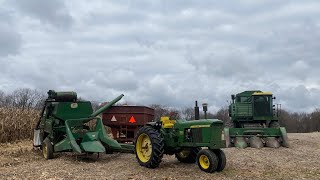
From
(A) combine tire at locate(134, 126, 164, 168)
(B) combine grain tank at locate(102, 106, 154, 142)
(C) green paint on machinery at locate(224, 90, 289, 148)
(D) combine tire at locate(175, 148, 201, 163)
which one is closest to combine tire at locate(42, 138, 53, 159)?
(B) combine grain tank at locate(102, 106, 154, 142)

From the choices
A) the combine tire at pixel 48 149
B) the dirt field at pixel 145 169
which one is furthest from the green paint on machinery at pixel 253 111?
the combine tire at pixel 48 149

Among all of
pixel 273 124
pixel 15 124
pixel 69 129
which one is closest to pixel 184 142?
pixel 69 129

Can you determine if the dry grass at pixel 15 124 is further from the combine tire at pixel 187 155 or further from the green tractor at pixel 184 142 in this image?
the combine tire at pixel 187 155

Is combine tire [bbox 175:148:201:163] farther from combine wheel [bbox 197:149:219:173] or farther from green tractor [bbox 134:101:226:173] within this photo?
combine wheel [bbox 197:149:219:173]

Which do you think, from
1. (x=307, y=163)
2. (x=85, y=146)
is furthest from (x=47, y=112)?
(x=307, y=163)

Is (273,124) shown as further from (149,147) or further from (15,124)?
(15,124)

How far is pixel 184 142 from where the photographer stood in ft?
38.1

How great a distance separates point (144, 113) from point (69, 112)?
322cm

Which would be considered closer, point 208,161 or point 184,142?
point 208,161

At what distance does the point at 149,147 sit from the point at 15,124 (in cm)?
1115

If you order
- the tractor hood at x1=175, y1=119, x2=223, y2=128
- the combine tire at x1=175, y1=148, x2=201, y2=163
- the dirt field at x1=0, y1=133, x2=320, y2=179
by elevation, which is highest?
the tractor hood at x1=175, y1=119, x2=223, y2=128

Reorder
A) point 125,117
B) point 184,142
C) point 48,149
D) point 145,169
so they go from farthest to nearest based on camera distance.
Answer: point 125,117
point 48,149
point 184,142
point 145,169

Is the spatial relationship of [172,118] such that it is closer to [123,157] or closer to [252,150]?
[123,157]

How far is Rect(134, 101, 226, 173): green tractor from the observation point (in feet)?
35.4
